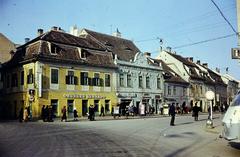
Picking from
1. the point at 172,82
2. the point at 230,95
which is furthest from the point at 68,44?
the point at 230,95

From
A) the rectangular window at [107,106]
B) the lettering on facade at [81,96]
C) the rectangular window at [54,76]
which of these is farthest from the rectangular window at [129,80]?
the rectangular window at [54,76]

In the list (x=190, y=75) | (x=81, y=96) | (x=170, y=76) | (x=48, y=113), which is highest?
(x=190, y=75)

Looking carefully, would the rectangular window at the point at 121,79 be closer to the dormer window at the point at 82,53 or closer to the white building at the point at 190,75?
the dormer window at the point at 82,53

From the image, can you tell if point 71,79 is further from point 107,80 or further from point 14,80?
point 14,80

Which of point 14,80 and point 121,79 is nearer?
point 14,80

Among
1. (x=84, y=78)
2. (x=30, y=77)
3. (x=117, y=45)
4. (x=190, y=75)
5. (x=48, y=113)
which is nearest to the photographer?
(x=48, y=113)

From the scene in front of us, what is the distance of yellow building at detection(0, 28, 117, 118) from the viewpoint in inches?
1519

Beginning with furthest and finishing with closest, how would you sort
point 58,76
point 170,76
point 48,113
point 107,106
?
point 170,76
point 107,106
point 58,76
point 48,113

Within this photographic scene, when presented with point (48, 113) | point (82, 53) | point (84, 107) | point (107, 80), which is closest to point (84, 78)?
point (82, 53)

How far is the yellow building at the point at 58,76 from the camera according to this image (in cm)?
3859

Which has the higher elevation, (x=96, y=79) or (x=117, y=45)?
(x=117, y=45)

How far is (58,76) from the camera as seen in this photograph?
40.2 meters

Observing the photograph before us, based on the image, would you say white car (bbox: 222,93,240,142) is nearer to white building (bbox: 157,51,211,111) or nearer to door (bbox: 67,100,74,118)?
door (bbox: 67,100,74,118)

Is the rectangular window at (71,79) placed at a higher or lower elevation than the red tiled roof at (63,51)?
lower
